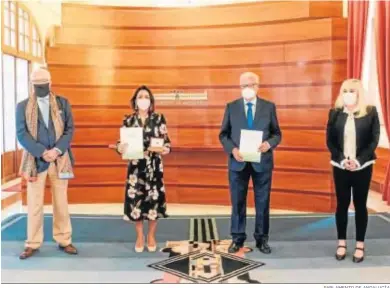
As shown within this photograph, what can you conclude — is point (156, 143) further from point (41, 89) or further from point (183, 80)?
point (183, 80)

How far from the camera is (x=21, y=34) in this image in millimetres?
4949

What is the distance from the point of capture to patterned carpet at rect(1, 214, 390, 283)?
2.81 metres

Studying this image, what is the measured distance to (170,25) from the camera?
16.4 ft

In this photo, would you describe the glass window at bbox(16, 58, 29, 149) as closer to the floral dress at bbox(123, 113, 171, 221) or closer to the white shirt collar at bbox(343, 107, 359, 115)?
the floral dress at bbox(123, 113, 171, 221)

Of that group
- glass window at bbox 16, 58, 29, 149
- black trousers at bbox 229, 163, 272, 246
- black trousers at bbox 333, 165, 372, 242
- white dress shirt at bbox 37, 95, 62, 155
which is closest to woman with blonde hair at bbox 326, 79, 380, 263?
black trousers at bbox 333, 165, 372, 242

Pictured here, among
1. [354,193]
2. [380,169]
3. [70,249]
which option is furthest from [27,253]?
[380,169]

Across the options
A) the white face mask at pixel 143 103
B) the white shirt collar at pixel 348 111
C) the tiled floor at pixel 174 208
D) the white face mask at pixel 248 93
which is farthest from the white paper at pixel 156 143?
the tiled floor at pixel 174 208

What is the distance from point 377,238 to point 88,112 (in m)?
3.16

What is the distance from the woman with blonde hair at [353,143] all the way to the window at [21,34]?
3.27 meters

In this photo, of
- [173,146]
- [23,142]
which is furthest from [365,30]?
[23,142]

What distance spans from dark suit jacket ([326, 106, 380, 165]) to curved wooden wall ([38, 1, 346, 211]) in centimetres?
162

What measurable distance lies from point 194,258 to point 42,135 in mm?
1347

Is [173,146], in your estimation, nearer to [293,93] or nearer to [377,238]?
[293,93]

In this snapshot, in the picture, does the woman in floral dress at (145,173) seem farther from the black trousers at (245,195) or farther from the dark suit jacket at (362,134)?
the dark suit jacket at (362,134)
